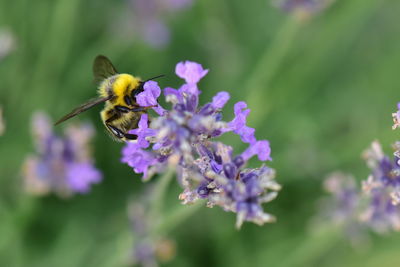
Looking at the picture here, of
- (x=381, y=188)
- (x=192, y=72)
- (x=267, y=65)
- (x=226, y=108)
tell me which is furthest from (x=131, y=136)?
(x=226, y=108)

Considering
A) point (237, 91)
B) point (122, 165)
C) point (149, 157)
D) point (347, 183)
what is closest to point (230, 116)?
point (237, 91)

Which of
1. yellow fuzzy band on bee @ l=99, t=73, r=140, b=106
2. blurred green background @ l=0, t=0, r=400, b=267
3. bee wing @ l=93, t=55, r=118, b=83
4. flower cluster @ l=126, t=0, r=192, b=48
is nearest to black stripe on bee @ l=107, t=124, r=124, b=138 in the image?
yellow fuzzy band on bee @ l=99, t=73, r=140, b=106

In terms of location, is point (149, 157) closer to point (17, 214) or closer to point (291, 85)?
point (17, 214)

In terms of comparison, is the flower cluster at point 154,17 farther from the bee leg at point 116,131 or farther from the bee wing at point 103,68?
the bee leg at point 116,131

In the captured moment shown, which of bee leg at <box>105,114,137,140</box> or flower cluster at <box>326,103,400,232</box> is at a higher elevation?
bee leg at <box>105,114,137,140</box>

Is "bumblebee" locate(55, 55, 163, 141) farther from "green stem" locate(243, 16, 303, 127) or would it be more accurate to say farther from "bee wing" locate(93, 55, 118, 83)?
"green stem" locate(243, 16, 303, 127)

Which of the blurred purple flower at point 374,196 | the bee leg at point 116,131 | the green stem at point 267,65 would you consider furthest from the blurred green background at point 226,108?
the bee leg at point 116,131
